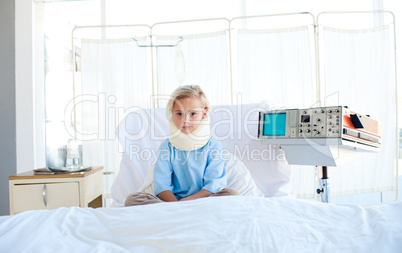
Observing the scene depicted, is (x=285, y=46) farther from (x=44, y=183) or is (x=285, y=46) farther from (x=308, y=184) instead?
(x=44, y=183)

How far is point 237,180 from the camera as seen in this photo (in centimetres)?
163

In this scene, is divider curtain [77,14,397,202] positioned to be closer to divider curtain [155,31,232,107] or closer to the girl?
divider curtain [155,31,232,107]

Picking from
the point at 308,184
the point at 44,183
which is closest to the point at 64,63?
the point at 44,183

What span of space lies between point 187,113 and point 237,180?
1.42 ft

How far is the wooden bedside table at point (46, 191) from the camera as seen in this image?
184cm

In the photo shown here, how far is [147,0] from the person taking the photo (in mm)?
3240

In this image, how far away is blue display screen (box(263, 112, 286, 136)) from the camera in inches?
62.4

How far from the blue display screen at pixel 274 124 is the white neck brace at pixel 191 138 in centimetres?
32

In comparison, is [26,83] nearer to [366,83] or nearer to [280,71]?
[280,71]

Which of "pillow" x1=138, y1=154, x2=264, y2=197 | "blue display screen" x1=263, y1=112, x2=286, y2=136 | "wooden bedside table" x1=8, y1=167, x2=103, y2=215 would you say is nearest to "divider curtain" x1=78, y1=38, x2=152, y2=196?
"wooden bedside table" x1=8, y1=167, x2=103, y2=215

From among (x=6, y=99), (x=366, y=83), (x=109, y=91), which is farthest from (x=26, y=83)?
(x=366, y=83)

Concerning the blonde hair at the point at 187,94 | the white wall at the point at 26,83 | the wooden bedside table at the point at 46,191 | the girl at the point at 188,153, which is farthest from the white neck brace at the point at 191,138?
the white wall at the point at 26,83

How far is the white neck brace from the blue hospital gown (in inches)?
1.1

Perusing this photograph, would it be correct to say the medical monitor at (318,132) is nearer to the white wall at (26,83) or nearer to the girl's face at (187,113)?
the girl's face at (187,113)
